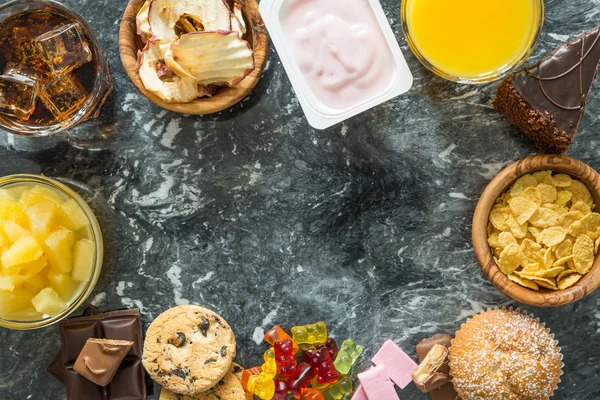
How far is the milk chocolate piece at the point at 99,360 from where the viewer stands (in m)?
2.35

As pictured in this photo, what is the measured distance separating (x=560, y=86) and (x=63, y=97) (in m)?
1.60

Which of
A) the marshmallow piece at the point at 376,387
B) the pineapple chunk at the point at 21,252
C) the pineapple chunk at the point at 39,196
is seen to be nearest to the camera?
the pineapple chunk at the point at 21,252

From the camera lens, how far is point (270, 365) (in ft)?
7.97

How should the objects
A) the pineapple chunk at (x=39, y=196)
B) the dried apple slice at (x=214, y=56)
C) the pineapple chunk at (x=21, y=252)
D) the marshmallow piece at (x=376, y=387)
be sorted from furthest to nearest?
the marshmallow piece at (x=376, y=387), the pineapple chunk at (x=39, y=196), the pineapple chunk at (x=21, y=252), the dried apple slice at (x=214, y=56)

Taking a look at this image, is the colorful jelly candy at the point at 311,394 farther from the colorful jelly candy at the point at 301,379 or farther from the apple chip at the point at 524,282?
the apple chip at the point at 524,282

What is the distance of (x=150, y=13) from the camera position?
2.18m

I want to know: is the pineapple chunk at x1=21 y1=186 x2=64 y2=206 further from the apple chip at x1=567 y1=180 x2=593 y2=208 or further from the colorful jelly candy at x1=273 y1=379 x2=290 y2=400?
the apple chip at x1=567 y1=180 x2=593 y2=208

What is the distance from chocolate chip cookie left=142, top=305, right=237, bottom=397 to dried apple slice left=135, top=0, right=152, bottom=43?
3.09ft

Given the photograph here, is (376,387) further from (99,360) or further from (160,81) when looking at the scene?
(160,81)

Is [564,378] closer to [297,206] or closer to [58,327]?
[297,206]

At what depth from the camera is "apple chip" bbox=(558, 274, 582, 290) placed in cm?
228

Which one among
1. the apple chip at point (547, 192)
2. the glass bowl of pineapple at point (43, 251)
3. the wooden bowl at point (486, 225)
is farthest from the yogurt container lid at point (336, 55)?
the glass bowl of pineapple at point (43, 251)

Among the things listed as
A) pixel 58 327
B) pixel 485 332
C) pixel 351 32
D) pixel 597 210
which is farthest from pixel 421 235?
Answer: pixel 58 327

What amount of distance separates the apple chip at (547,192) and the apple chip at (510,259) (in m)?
0.19
